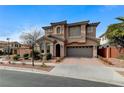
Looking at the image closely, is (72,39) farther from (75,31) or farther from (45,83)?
(45,83)

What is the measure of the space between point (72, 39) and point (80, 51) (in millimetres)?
2726

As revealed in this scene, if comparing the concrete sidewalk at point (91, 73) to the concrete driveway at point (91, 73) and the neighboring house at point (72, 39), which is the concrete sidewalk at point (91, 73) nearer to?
the concrete driveway at point (91, 73)

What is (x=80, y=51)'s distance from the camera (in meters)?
31.2

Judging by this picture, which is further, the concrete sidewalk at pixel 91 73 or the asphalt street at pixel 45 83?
the concrete sidewalk at pixel 91 73

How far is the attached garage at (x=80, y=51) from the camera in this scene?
30819 mm

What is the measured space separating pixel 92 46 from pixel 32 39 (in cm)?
1094

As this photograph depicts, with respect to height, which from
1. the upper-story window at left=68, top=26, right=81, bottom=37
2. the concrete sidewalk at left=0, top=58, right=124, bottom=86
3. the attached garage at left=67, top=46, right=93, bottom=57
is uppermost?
the upper-story window at left=68, top=26, right=81, bottom=37

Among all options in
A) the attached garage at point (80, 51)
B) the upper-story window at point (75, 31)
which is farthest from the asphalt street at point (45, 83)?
the upper-story window at point (75, 31)

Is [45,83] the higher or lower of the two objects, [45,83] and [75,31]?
the lower

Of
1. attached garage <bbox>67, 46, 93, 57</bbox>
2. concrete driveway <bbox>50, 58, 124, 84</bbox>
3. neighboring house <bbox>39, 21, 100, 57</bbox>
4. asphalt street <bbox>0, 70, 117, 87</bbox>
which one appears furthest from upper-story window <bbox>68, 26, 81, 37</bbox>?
asphalt street <bbox>0, 70, 117, 87</bbox>

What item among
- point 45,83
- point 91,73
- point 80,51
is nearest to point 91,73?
point 91,73

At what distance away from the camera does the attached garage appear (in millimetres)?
30819

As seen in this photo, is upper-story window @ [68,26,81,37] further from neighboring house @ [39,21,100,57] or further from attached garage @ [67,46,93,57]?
attached garage @ [67,46,93,57]
